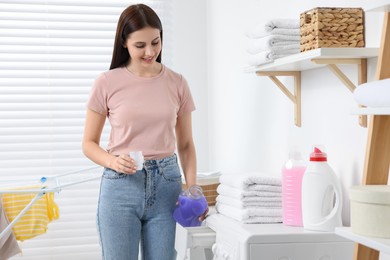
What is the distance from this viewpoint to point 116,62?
8.61 feet

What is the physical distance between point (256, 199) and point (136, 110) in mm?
581

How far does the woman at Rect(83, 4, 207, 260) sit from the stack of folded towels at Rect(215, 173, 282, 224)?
0.30 meters

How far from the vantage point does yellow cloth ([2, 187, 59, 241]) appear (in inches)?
128

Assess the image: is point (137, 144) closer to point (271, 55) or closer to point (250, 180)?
point (250, 180)

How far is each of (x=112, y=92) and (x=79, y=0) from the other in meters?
1.66

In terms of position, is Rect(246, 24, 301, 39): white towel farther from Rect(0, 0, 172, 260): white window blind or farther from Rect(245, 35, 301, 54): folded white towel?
Rect(0, 0, 172, 260): white window blind

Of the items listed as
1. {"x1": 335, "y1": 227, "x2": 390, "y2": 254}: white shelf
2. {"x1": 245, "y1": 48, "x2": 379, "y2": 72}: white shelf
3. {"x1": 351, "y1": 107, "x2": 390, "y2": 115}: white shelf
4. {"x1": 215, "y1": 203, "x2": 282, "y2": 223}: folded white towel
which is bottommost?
{"x1": 215, "y1": 203, "x2": 282, "y2": 223}: folded white towel

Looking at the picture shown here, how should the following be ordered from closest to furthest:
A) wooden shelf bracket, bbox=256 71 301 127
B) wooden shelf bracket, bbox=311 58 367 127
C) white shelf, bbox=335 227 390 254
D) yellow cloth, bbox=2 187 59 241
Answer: white shelf, bbox=335 227 390 254, wooden shelf bracket, bbox=311 58 367 127, wooden shelf bracket, bbox=256 71 301 127, yellow cloth, bbox=2 187 59 241

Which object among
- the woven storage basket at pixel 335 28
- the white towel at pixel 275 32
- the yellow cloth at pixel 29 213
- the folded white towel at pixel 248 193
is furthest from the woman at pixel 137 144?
the yellow cloth at pixel 29 213

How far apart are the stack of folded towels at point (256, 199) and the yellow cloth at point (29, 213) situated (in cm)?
133

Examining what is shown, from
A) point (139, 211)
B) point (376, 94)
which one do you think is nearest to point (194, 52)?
point (139, 211)

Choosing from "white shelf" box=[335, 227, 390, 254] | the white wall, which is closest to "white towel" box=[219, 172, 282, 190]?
"white shelf" box=[335, 227, 390, 254]

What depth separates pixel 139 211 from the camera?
2.49 m

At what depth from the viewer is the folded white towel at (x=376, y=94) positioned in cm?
156
